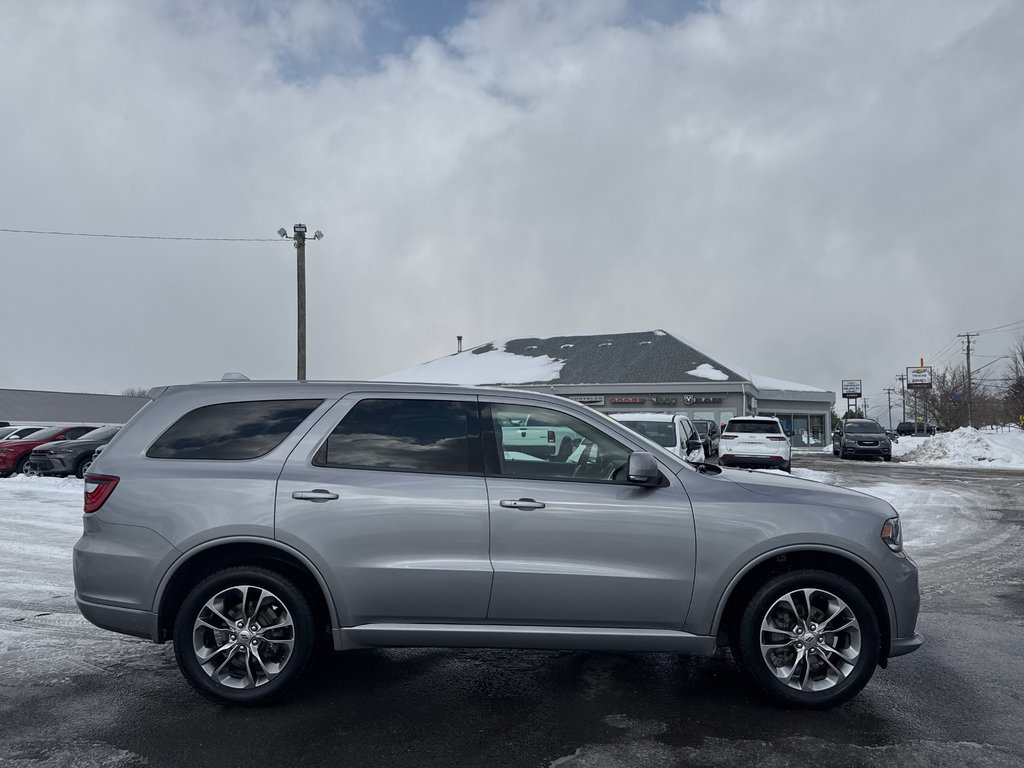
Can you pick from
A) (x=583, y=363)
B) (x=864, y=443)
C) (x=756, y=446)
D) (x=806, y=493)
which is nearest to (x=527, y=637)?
(x=806, y=493)

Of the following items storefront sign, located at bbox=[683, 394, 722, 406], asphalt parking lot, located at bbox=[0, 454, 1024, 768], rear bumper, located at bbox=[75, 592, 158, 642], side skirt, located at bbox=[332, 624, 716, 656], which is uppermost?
storefront sign, located at bbox=[683, 394, 722, 406]

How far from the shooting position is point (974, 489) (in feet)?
57.2

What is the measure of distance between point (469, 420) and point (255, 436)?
47.8 inches

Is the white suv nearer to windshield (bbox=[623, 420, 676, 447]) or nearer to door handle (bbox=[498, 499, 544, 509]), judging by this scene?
windshield (bbox=[623, 420, 676, 447])

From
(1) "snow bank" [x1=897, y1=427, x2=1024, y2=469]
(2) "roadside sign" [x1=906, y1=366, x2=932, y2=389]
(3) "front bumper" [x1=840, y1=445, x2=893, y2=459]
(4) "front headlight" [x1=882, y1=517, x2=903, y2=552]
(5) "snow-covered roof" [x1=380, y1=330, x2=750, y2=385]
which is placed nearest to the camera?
(4) "front headlight" [x1=882, y1=517, x2=903, y2=552]

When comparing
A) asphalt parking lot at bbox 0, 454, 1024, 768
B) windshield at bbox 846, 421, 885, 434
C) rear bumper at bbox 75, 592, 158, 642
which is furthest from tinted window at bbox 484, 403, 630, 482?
windshield at bbox 846, 421, 885, 434

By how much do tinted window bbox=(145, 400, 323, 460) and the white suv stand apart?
56.0 feet

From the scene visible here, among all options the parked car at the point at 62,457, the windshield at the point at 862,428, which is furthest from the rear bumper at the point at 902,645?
the windshield at the point at 862,428

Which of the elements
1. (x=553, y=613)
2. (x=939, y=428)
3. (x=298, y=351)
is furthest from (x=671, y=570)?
(x=939, y=428)

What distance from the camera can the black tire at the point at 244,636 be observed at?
4.21 metres

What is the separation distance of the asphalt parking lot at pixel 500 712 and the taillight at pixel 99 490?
1.06m

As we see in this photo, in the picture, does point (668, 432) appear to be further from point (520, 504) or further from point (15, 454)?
point (15, 454)

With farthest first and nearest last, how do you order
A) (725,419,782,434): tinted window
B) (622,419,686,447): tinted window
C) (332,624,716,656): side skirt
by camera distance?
(725,419,782,434): tinted window < (622,419,686,447): tinted window < (332,624,716,656): side skirt

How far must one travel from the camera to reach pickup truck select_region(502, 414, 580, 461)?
4508 mm
